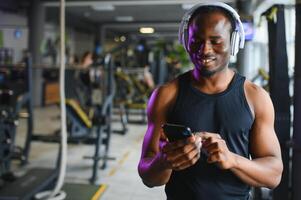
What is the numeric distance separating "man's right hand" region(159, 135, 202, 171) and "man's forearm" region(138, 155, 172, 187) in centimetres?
11

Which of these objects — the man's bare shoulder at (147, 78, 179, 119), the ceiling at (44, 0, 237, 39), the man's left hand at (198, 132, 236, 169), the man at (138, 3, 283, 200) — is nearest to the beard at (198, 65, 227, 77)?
the man at (138, 3, 283, 200)

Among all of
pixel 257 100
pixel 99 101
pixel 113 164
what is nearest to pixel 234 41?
pixel 257 100

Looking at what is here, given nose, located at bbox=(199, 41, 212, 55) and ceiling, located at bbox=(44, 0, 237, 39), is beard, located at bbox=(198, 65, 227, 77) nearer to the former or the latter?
nose, located at bbox=(199, 41, 212, 55)

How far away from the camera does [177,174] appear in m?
1.08

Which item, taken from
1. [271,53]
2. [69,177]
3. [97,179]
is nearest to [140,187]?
[97,179]

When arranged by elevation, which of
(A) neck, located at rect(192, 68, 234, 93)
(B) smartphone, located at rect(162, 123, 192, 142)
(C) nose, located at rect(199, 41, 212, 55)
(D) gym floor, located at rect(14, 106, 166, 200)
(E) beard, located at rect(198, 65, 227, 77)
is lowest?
(D) gym floor, located at rect(14, 106, 166, 200)

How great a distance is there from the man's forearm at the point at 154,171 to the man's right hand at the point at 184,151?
0.11m

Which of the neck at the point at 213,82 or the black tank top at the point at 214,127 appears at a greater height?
the neck at the point at 213,82

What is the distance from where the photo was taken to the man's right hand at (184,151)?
0.86 meters

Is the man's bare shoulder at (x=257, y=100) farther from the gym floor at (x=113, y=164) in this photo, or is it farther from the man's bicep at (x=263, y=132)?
the gym floor at (x=113, y=164)

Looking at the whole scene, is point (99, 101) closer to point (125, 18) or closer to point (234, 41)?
point (234, 41)

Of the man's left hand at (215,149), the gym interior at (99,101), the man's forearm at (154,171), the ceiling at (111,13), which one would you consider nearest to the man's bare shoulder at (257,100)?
the man's left hand at (215,149)

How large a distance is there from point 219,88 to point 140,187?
2.39 m

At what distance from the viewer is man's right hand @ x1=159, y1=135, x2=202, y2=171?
0.86 metres
